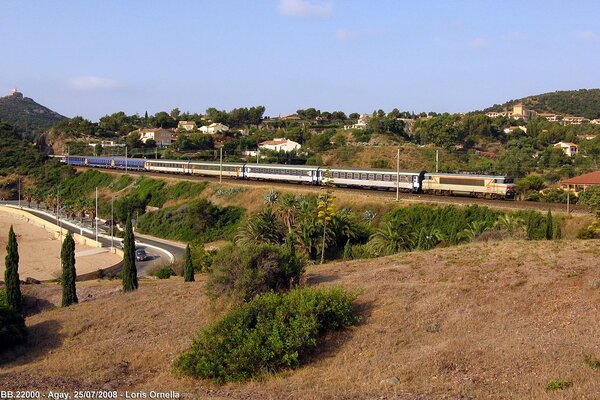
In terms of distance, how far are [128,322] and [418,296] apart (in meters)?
10.3

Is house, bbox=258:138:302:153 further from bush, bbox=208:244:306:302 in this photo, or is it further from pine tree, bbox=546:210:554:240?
bush, bbox=208:244:306:302

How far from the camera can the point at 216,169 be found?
240 ft

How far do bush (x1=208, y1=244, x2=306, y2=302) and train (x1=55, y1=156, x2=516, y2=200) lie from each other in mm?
15294

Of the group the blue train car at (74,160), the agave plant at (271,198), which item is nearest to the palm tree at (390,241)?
the agave plant at (271,198)

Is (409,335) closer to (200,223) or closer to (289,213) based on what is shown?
(289,213)

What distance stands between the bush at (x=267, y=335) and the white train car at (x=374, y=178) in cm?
2984

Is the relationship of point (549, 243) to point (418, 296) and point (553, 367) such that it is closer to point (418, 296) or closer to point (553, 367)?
point (418, 296)

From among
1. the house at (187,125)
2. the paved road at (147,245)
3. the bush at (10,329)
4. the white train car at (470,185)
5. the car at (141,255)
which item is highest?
the house at (187,125)

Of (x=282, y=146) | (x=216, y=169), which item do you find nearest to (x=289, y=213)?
(x=216, y=169)

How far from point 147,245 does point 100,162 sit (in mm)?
48386

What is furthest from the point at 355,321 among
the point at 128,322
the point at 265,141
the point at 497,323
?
the point at 265,141

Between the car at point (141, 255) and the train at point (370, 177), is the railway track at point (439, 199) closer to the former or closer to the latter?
the train at point (370, 177)

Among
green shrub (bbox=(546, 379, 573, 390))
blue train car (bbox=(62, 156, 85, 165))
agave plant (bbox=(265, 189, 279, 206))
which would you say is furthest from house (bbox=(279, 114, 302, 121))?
green shrub (bbox=(546, 379, 573, 390))

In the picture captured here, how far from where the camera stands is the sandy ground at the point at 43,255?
45688mm
